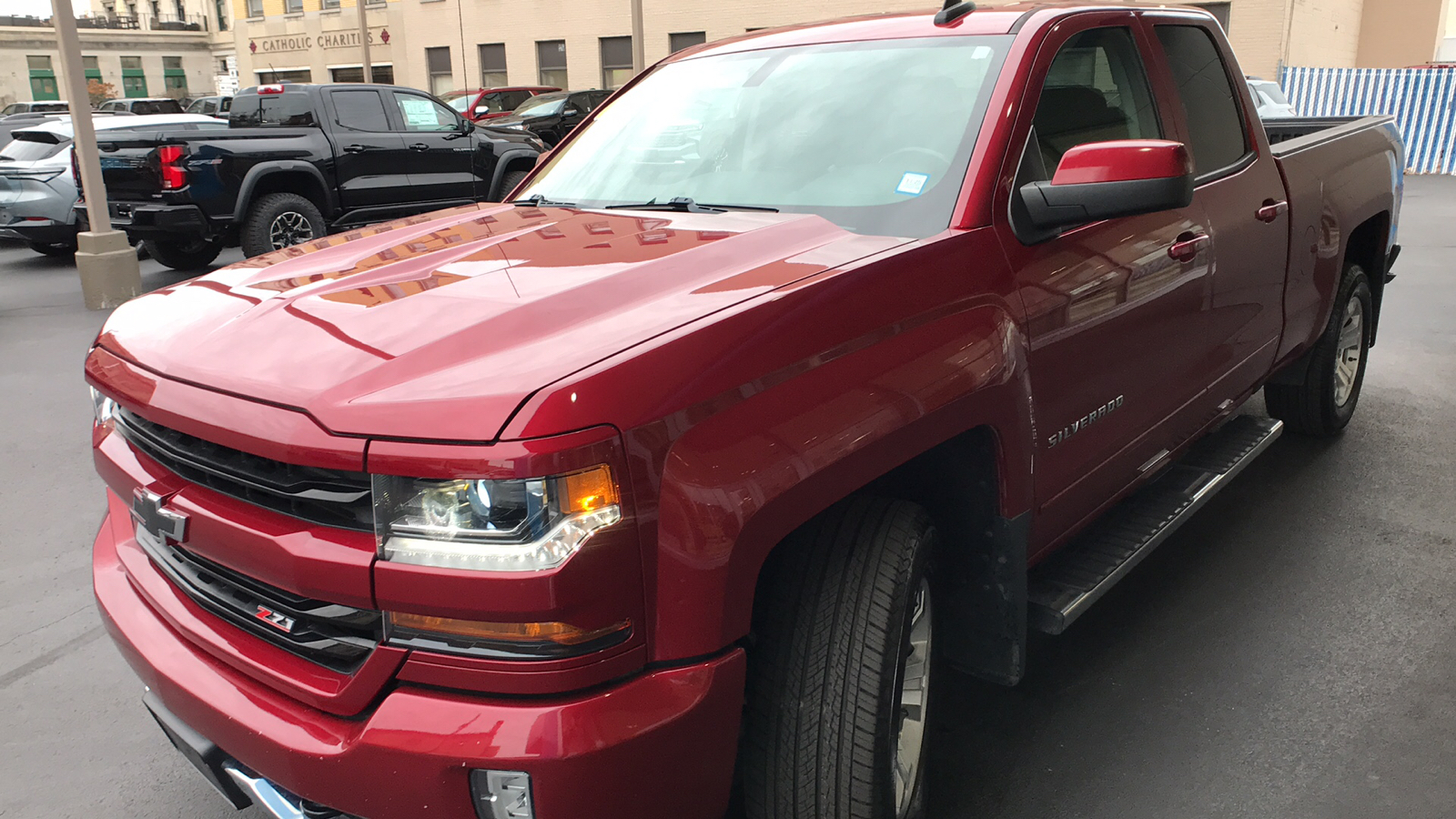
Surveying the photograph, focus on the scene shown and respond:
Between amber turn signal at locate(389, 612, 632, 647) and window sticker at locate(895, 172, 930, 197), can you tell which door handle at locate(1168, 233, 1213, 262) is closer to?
window sticker at locate(895, 172, 930, 197)

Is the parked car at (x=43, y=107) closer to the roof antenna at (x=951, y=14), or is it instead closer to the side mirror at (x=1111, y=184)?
the roof antenna at (x=951, y=14)

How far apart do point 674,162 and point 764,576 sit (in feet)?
5.02

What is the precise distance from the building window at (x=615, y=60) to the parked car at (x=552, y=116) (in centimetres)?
1250

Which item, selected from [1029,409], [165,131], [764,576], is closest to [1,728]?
[764,576]

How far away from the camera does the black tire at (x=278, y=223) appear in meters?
10.0

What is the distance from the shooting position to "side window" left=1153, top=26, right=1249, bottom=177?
345 cm

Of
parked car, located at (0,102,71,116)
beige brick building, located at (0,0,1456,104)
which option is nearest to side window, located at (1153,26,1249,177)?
beige brick building, located at (0,0,1456,104)

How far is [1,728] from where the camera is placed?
3.11 meters

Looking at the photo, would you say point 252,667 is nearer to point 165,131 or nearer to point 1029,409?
point 1029,409

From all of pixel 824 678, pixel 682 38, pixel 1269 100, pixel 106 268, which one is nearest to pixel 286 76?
pixel 682 38

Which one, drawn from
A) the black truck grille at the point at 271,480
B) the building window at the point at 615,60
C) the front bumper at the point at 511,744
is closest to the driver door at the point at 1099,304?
the front bumper at the point at 511,744

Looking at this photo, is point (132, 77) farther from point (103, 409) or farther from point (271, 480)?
point (271, 480)

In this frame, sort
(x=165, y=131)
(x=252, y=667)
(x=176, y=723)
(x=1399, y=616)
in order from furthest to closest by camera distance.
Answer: (x=165, y=131), (x=1399, y=616), (x=176, y=723), (x=252, y=667)

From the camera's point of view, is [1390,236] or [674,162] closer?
[674,162]
